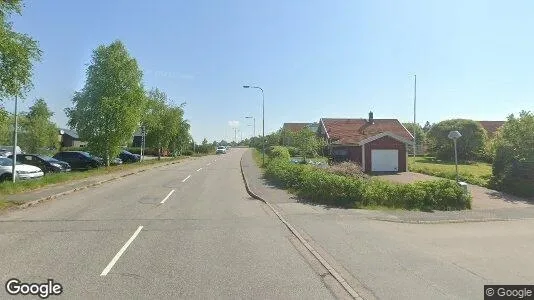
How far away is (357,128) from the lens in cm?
5034

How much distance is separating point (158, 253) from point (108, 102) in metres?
25.2

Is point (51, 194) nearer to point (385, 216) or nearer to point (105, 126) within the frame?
point (385, 216)

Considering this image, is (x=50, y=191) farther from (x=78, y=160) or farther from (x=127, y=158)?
(x=127, y=158)

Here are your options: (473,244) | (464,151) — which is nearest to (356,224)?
(473,244)

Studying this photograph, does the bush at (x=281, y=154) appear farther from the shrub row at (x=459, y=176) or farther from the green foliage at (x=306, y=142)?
the shrub row at (x=459, y=176)

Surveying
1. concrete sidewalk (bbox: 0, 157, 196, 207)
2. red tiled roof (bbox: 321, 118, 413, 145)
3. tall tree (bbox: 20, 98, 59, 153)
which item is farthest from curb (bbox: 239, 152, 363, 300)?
tall tree (bbox: 20, 98, 59, 153)

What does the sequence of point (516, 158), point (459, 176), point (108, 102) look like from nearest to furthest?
point (516, 158), point (459, 176), point (108, 102)

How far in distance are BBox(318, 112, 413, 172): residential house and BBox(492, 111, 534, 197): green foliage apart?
33.1 ft

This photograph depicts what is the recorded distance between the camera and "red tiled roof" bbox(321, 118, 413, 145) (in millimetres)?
45875

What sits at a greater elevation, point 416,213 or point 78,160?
point 78,160

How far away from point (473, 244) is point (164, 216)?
324 inches

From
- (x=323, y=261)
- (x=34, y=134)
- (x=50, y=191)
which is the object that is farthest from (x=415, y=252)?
(x=34, y=134)

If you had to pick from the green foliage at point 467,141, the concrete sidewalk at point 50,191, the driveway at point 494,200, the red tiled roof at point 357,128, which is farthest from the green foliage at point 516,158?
the green foliage at point 467,141

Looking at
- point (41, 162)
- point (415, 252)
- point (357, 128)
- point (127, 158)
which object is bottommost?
point (415, 252)
